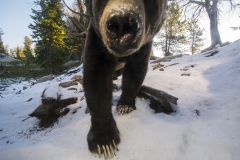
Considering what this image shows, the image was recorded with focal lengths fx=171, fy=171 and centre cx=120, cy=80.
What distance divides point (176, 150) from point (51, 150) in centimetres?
161

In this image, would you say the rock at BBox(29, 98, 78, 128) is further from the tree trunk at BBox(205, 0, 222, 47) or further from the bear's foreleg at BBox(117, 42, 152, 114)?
the tree trunk at BBox(205, 0, 222, 47)

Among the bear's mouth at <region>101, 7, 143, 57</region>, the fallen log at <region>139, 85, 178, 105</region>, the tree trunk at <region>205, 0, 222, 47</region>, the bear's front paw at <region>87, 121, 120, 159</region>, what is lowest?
the bear's front paw at <region>87, 121, 120, 159</region>

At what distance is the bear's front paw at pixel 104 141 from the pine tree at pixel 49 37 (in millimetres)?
12650

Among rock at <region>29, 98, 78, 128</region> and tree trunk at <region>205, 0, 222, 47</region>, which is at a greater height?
tree trunk at <region>205, 0, 222, 47</region>

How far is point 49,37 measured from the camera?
44.4ft

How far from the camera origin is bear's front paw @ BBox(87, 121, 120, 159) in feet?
6.72

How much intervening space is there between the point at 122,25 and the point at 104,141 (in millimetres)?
1409

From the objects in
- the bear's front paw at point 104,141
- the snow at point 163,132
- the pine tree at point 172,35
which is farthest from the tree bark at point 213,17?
the bear's front paw at point 104,141

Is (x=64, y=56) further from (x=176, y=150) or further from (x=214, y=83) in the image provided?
(x=176, y=150)

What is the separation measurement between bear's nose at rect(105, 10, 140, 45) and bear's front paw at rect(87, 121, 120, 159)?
121 cm

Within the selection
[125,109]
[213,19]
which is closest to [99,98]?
[125,109]

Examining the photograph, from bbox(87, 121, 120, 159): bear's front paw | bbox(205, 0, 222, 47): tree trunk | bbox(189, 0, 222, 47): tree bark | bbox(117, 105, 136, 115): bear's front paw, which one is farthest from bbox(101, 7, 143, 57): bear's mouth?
bbox(205, 0, 222, 47): tree trunk

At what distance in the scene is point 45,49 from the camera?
1382cm

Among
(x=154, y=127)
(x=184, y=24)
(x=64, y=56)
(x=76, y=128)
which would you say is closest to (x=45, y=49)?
(x=64, y=56)
